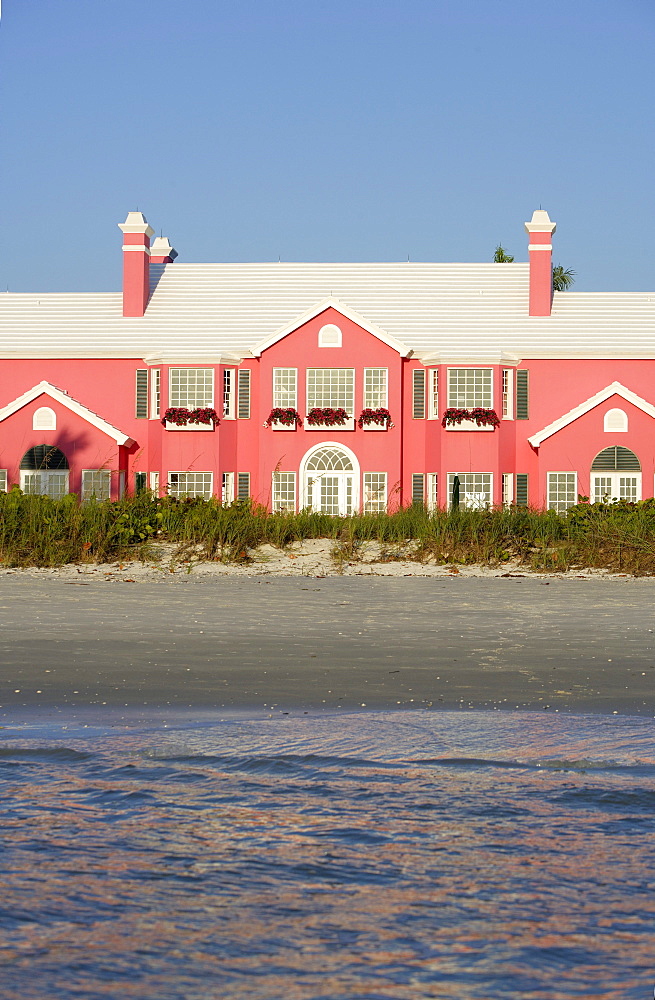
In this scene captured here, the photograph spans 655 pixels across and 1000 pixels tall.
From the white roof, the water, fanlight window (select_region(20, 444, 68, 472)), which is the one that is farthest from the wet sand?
the white roof

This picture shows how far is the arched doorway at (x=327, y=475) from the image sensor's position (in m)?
37.4

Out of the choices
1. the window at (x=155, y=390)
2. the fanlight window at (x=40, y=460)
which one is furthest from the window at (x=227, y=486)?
the fanlight window at (x=40, y=460)

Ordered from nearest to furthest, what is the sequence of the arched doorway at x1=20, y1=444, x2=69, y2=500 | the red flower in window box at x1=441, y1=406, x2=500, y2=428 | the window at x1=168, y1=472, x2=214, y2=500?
the red flower in window box at x1=441, y1=406, x2=500, y2=428
the window at x1=168, y1=472, x2=214, y2=500
the arched doorway at x1=20, y1=444, x2=69, y2=500

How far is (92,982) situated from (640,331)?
36.9 meters

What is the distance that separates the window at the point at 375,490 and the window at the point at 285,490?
86.0 inches

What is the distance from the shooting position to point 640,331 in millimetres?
39062

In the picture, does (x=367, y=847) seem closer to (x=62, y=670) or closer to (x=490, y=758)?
(x=490, y=758)

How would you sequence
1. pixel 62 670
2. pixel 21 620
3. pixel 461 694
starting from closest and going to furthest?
pixel 461 694, pixel 62 670, pixel 21 620

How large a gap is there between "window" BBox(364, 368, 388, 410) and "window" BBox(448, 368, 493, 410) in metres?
1.99

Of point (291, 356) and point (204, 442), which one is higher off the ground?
point (291, 356)

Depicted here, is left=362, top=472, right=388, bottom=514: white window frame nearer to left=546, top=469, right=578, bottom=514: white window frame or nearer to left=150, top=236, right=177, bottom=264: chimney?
left=546, top=469, right=578, bottom=514: white window frame

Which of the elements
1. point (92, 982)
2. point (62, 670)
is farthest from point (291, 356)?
point (92, 982)

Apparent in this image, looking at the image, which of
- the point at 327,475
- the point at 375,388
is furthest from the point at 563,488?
the point at 327,475

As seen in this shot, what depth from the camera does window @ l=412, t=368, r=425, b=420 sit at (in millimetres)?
37719
